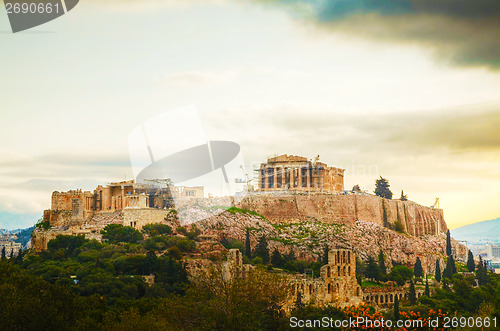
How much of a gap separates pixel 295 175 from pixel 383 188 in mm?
25660

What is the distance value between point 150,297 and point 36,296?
12587mm

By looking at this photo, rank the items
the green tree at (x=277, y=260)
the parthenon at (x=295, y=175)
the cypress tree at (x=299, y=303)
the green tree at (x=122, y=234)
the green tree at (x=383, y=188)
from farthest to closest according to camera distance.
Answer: the green tree at (x=383, y=188) → the parthenon at (x=295, y=175) → the green tree at (x=277, y=260) → the green tree at (x=122, y=234) → the cypress tree at (x=299, y=303)

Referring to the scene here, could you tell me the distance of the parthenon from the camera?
90.1m

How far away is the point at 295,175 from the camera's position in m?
90.6

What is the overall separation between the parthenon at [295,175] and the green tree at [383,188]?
2032cm

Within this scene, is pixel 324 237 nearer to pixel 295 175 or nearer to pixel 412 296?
pixel 295 175

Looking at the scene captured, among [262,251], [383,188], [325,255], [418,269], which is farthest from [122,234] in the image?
[383,188]

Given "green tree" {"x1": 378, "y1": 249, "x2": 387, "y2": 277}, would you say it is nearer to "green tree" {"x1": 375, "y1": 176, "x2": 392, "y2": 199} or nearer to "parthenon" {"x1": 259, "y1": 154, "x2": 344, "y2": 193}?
"parthenon" {"x1": 259, "y1": 154, "x2": 344, "y2": 193}

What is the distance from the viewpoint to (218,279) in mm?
43469

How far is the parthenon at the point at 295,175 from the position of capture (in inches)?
3548

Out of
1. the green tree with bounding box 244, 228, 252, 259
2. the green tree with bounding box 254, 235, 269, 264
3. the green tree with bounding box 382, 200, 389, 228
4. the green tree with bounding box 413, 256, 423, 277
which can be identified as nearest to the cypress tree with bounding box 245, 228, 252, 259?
the green tree with bounding box 244, 228, 252, 259

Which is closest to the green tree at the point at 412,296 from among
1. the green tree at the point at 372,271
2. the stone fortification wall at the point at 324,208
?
the green tree at the point at 372,271

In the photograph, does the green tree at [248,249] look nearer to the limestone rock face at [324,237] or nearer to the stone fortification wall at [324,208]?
the limestone rock face at [324,237]

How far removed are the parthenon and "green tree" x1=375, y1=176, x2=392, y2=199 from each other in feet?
66.7
